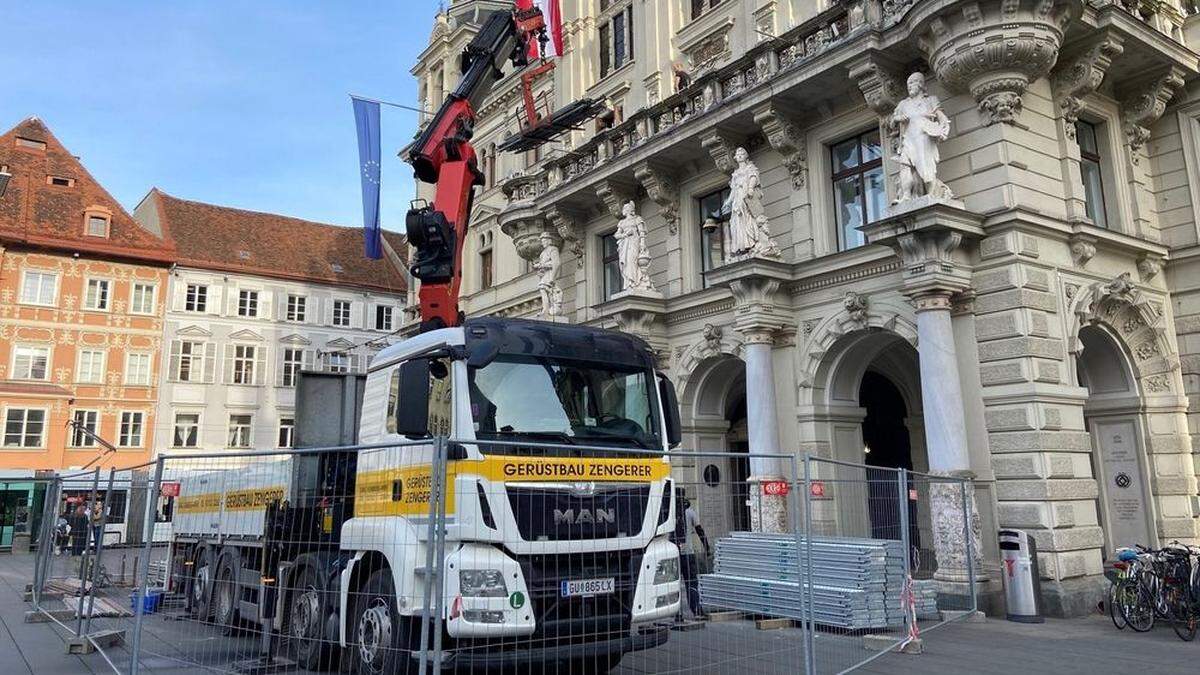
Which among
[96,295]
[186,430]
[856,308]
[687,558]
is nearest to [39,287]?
[96,295]

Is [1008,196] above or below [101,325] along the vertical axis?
below

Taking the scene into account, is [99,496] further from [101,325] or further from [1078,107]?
[101,325]

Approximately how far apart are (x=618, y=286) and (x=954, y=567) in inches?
462

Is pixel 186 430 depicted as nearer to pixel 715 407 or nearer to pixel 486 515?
pixel 715 407

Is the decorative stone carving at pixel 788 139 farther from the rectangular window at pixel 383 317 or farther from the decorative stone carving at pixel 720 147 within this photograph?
the rectangular window at pixel 383 317

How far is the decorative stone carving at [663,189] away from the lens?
20.1m

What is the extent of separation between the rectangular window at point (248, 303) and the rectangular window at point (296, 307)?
5.63 ft

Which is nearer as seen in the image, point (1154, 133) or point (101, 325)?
point (1154, 133)

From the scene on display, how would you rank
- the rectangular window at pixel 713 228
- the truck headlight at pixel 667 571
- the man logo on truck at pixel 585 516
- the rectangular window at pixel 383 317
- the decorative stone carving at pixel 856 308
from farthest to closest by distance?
the rectangular window at pixel 383 317
the rectangular window at pixel 713 228
the decorative stone carving at pixel 856 308
the truck headlight at pixel 667 571
the man logo on truck at pixel 585 516

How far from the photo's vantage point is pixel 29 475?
35.0 metres

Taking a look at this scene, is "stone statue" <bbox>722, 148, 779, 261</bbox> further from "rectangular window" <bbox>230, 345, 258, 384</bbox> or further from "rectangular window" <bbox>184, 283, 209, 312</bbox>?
"rectangular window" <bbox>184, 283, 209, 312</bbox>

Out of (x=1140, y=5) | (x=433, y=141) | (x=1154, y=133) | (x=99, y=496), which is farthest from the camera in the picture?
(x=1154, y=133)

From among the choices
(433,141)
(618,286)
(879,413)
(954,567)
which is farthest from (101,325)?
(954,567)

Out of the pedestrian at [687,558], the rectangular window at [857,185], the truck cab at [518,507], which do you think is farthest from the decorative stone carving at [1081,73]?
the truck cab at [518,507]
